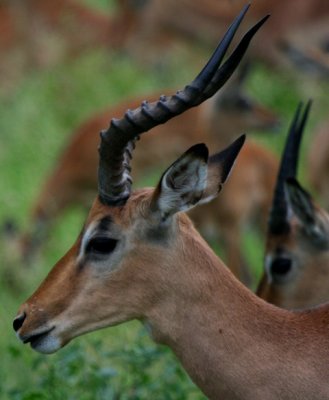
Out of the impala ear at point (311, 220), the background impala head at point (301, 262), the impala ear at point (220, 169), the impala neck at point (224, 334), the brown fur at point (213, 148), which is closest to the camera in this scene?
the impala neck at point (224, 334)

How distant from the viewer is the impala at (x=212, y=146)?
28.6 feet

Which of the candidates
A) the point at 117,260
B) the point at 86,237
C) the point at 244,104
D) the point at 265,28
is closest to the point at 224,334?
the point at 117,260

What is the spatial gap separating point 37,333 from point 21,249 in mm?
4117

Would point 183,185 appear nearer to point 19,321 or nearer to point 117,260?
point 117,260

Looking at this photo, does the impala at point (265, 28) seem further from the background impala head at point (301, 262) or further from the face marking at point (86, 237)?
the face marking at point (86, 237)

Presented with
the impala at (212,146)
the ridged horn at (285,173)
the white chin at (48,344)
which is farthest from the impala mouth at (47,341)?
the impala at (212,146)

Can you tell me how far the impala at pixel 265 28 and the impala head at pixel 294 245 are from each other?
4427mm

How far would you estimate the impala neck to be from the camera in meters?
4.59

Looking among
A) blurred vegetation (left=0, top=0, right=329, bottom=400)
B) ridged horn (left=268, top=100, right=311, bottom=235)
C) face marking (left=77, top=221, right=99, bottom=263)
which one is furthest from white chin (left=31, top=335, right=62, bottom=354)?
ridged horn (left=268, top=100, right=311, bottom=235)

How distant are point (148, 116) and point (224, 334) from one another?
0.73 meters

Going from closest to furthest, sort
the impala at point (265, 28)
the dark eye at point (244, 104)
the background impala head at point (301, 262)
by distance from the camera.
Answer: the background impala head at point (301, 262), the dark eye at point (244, 104), the impala at point (265, 28)

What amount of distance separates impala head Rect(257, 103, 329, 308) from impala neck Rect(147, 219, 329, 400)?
1275mm

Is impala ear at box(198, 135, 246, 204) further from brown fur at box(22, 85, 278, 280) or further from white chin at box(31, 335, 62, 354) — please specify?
brown fur at box(22, 85, 278, 280)

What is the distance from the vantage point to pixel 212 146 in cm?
915
